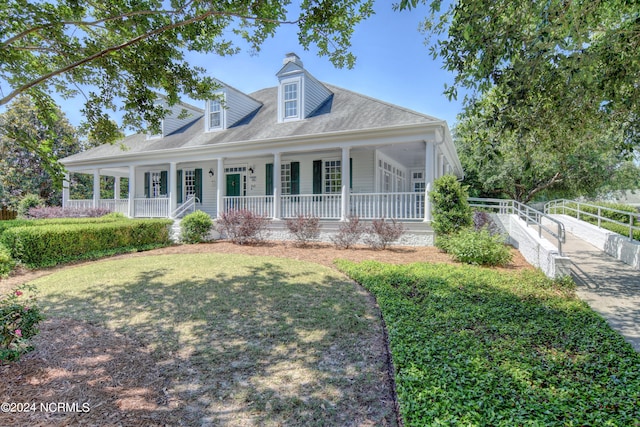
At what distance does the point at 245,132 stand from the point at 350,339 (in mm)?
12362

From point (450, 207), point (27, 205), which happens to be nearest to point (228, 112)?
point (450, 207)

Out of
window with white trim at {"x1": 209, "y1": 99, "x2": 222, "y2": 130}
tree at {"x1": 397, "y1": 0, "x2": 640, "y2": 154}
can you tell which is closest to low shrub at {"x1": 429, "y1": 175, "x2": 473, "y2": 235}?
tree at {"x1": 397, "y1": 0, "x2": 640, "y2": 154}

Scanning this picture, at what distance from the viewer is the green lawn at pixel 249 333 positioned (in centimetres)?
298

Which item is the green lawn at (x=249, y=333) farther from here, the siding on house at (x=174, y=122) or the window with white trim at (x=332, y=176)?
the siding on house at (x=174, y=122)

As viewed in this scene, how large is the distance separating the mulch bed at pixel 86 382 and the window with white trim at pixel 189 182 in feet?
42.9

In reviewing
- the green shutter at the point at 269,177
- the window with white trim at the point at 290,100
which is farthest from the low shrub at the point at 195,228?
the window with white trim at the point at 290,100

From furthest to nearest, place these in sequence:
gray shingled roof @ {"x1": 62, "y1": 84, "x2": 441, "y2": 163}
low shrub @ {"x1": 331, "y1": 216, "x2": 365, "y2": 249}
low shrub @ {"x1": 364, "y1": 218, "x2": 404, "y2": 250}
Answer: gray shingled roof @ {"x1": 62, "y1": 84, "x2": 441, "y2": 163}, low shrub @ {"x1": 331, "y1": 216, "x2": 365, "y2": 249}, low shrub @ {"x1": 364, "y1": 218, "x2": 404, "y2": 250}

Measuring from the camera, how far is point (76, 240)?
993 centimetres

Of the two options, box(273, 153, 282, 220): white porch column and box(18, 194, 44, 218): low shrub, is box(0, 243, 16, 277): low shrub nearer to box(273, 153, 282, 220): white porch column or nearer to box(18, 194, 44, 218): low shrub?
box(273, 153, 282, 220): white porch column

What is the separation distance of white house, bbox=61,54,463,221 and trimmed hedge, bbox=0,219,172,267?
3.24 m

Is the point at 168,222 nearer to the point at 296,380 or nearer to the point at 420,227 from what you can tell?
the point at 420,227

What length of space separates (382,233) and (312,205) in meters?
→ 3.81

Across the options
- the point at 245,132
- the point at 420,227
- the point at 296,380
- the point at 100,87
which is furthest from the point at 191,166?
the point at 296,380

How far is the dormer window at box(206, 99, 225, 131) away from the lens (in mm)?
16103
